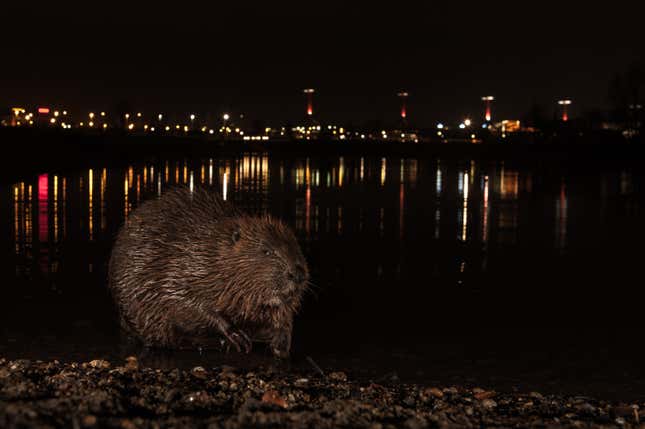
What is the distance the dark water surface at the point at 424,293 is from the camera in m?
9.20

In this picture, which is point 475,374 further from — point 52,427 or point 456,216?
point 456,216

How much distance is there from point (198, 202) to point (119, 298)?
4.67ft

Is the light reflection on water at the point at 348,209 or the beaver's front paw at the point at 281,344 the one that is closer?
the beaver's front paw at the point at 281,344

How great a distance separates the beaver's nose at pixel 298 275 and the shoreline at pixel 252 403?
0.95 metres

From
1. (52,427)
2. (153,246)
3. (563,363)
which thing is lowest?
(563,363)

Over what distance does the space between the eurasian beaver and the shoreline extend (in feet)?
1.77

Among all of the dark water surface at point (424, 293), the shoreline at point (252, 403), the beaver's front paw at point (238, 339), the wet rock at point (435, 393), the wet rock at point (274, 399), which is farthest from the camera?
the dark water surface at point (424, 293)

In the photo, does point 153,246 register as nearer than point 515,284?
Yes

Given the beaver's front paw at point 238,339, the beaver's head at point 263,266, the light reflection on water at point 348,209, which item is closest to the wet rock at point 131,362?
the beaver's front paw at point 238,339

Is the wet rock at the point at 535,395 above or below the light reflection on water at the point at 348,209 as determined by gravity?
below

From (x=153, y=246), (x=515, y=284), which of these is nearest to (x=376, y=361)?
(x=153, y=246)

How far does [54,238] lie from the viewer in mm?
19453

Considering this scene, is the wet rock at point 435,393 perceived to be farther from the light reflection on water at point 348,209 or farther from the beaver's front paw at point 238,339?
the light reflection on water at point 348,209

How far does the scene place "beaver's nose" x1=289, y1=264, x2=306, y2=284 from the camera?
7572 mm
